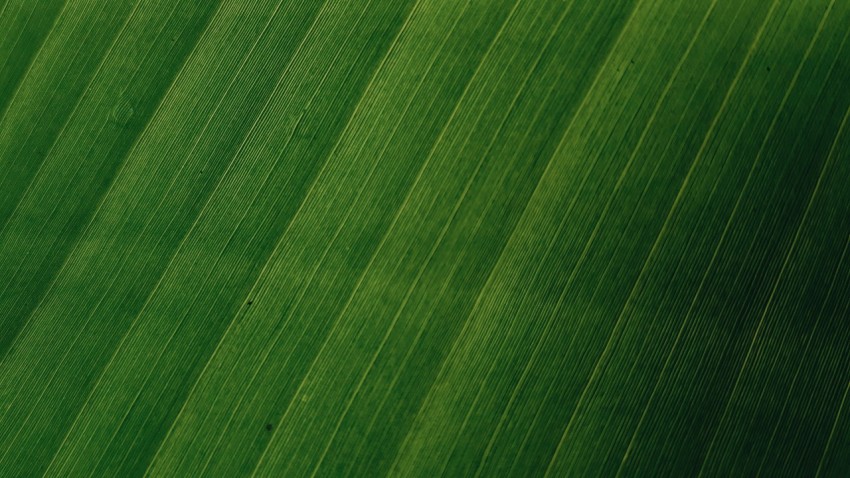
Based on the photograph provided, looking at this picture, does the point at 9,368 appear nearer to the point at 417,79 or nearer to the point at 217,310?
the point at 217,310

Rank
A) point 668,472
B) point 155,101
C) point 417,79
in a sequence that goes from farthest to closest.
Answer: point 155,101
point 417,79
point 668,472

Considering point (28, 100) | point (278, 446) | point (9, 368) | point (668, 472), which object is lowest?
point (9, 368)

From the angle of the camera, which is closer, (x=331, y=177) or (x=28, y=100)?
(x=331, y=177)

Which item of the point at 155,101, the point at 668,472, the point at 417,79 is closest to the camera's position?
the point at 668,472

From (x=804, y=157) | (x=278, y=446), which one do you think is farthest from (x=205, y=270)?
(x=804, y=157)

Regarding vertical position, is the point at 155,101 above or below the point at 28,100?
above

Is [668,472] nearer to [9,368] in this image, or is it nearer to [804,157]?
[804,157]
